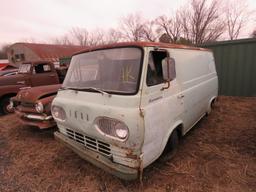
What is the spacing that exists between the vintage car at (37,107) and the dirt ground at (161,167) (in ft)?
1.70

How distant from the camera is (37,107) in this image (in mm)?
3869

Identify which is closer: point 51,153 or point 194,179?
point 194,179

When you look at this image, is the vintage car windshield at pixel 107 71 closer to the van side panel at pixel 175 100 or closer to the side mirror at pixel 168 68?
the van side panel at pixel 175 100

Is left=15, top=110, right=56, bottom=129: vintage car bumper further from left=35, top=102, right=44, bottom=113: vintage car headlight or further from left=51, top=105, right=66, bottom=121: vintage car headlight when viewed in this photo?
left=51, top=105, right=66, bottom=121: vintage car headlight

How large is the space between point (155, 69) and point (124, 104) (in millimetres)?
751

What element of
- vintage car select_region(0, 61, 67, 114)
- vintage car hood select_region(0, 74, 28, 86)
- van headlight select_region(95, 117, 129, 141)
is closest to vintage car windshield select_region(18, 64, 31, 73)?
vintage car select_region(0, 61, 67, 114)

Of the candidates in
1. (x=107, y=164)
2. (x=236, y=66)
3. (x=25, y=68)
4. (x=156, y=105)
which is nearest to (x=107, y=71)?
(x=156, y=105)

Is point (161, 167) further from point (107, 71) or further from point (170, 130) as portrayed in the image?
point (107, 71)

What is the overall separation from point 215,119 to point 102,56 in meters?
3.95

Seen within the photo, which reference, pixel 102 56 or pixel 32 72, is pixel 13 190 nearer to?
pixel 102 56

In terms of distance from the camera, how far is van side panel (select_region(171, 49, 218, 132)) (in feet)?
9.78

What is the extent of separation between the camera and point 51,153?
3539 mm

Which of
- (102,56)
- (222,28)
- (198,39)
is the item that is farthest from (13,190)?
(222,28)

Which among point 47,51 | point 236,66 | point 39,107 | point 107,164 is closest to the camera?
point 107,164
